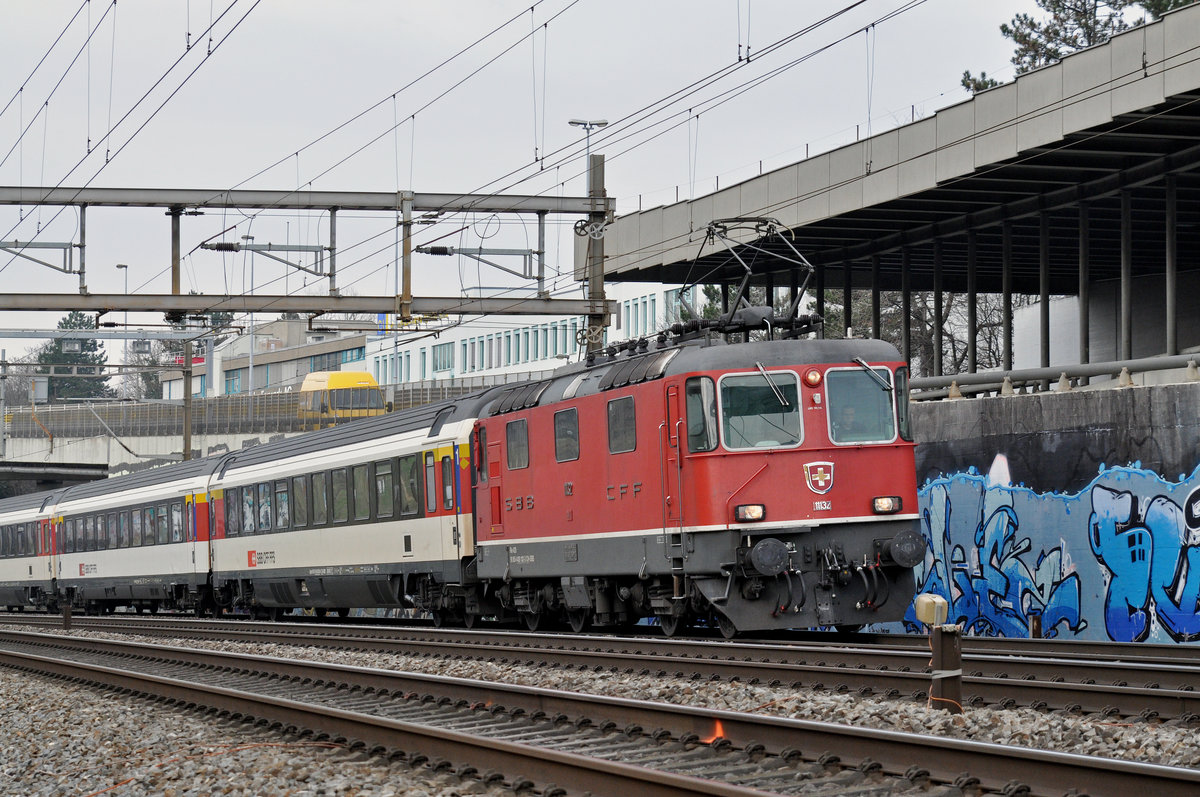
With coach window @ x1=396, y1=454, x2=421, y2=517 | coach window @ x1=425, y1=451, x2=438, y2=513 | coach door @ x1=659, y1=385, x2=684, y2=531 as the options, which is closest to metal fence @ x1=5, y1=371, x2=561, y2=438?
coach window @ x1=396, y1=454, x2=421, y2=517

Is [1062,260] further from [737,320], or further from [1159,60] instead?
[737,320]

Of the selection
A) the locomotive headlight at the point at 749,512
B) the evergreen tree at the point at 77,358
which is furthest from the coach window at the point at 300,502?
the evergreen tree at the point at 77,358

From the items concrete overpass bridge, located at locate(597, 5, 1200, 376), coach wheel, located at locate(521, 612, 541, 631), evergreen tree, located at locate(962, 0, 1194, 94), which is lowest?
coach wheel, located at locate(521, 612, 541, 631)

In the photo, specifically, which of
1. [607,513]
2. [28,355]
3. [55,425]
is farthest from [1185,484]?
[28,355]

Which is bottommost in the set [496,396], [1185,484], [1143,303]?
[1185,484]

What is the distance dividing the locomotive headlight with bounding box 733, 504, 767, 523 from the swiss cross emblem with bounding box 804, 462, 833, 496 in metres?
0.66

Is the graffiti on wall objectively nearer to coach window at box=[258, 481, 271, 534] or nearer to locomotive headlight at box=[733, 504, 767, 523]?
locomotive headlight at box=[733, 504, 767, 523]

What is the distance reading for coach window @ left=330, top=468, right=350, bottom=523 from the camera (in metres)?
24.8

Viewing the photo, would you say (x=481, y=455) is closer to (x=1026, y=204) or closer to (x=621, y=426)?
(x=621, y=426)

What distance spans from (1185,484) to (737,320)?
216 inches

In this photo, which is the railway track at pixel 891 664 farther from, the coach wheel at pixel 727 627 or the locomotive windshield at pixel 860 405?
the locomotive windshield at pixel 860 405

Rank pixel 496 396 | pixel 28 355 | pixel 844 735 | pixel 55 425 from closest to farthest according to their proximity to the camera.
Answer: pixel 844 735 < pixel 496 396 < pixel 55 425 < pixel 28 355

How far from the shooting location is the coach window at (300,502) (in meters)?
26.4

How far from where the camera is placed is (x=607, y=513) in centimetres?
1734
